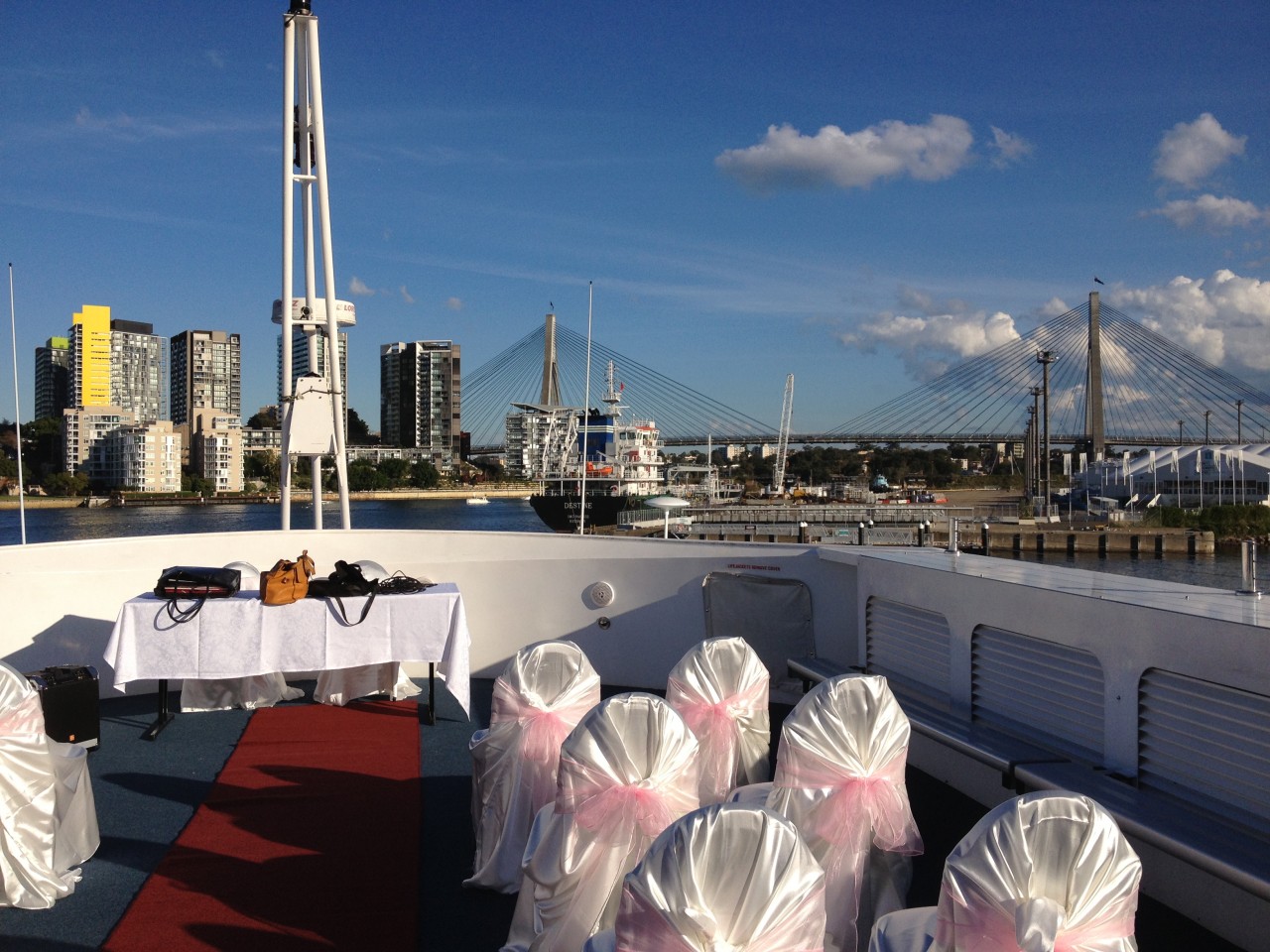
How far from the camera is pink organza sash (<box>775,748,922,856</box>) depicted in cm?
286

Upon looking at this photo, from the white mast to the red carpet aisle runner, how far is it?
2828 mm

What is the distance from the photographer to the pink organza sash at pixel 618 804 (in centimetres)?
264

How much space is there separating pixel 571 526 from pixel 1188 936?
46.5 m

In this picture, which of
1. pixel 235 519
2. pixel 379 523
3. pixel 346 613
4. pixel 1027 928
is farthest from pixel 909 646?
pixel 235 519

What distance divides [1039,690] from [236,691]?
435 centimetres

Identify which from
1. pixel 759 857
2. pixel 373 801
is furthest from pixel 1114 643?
pixel 373 801

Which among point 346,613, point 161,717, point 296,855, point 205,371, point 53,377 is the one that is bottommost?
point 296,855

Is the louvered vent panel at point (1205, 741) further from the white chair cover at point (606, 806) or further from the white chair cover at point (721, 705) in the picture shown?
the white chair cover at point (606, 806)

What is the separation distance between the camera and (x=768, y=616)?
20.5 feet

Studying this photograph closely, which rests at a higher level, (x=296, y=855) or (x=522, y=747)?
(x=522, y=747)

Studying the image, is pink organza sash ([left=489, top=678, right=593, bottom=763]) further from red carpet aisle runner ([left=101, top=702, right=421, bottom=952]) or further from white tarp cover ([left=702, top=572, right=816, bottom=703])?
white tarp cover ([left=702, top=572, right=816, bottom=703])

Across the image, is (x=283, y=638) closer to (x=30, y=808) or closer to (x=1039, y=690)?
(x=30, y=808)

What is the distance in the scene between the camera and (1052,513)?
1832 inches

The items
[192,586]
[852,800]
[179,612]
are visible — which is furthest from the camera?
[192,586]
